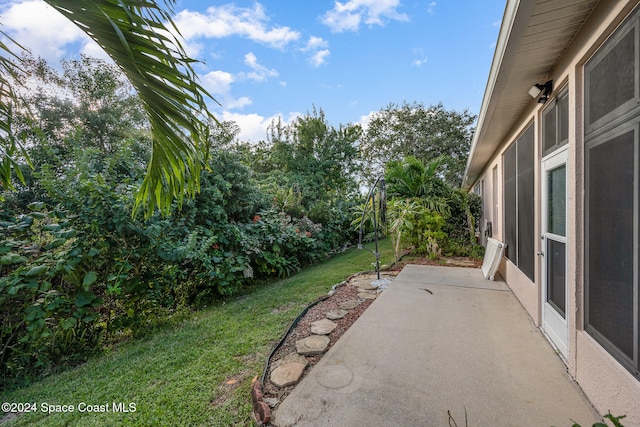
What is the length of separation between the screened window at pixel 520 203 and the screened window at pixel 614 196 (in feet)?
5.00

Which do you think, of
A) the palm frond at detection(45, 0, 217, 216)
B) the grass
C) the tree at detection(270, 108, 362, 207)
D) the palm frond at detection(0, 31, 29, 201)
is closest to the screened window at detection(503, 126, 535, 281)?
the grass

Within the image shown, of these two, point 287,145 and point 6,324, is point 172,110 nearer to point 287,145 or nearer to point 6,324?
point 6,324

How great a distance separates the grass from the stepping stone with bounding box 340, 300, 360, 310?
618 mm

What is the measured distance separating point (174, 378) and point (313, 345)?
1.28m

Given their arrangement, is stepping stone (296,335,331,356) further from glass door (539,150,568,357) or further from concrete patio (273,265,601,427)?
glass door (539,150,568,357)

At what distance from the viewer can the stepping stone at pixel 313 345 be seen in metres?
2.65

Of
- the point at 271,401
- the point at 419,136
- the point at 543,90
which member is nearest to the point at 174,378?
the point at 271,401

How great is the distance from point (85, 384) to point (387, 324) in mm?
2998

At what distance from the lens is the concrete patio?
1.74 metres

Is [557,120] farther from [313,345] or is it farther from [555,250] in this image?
[313,345]

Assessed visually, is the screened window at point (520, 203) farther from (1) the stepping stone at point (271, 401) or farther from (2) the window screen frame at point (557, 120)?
(1) the stepping stone at point (271, 401)

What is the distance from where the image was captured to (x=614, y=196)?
1.56 metres

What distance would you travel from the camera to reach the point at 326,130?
15242 millimetres

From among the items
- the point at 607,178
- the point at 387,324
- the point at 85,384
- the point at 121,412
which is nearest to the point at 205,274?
the point at 85,384
